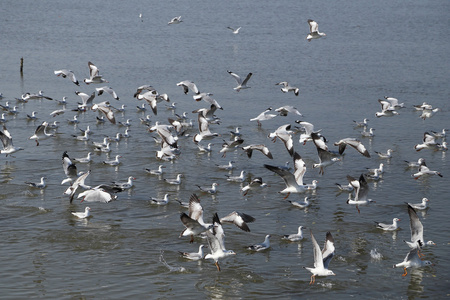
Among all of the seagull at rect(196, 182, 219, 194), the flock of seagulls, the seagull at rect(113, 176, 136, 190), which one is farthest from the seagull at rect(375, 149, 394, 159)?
the seagull at rect(113, 176, 136, 190)

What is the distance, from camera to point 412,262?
15719 mm

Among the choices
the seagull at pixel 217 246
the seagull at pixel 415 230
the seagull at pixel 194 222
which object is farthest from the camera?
the seagull at pixel 415 230

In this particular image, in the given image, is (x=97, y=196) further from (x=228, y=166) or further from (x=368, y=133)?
(x=368, y=133)

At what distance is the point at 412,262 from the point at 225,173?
32.0ft

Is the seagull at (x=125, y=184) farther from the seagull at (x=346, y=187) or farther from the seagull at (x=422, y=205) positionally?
the seagull at (x=422, y=205)

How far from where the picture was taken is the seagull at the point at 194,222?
16.0 meters

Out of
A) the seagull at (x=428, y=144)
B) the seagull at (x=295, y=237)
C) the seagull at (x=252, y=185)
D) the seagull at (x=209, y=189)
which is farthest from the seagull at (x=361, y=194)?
the seagull at (x=428, y=144)

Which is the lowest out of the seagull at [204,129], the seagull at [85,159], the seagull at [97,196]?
the seagull at [85,159]

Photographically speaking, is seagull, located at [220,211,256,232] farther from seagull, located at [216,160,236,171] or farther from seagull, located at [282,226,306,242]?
seagull, located at [216,160,236,171]

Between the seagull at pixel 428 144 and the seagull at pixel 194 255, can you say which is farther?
the seagull at pixel 428 144

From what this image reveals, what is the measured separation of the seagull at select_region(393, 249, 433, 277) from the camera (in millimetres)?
15500

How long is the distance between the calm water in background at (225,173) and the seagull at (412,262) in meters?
0.32

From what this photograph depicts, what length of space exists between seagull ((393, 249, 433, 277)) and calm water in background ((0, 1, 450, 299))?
32cm

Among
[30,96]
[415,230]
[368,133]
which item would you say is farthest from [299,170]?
[30,96]
